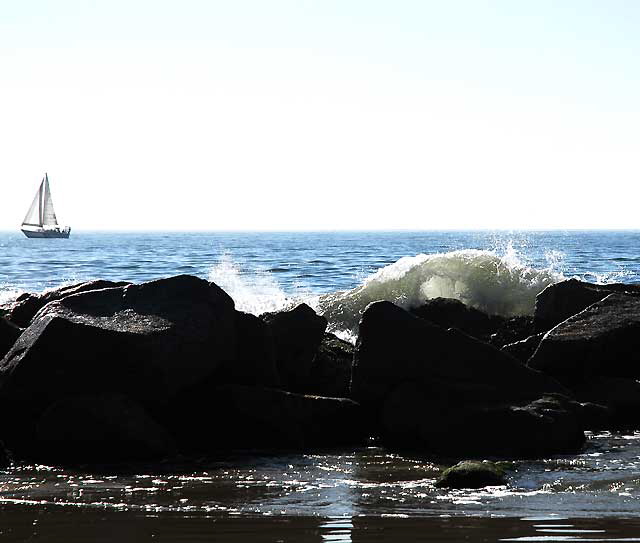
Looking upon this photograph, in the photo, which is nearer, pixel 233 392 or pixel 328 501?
pixel 328 501

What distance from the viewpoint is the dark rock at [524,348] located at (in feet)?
39.6

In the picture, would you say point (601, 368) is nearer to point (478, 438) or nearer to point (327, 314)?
point (478, 438)

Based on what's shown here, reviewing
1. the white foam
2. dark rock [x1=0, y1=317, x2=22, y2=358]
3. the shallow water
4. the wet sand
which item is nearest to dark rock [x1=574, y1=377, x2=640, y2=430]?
the shallow water

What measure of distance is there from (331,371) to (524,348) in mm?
2483

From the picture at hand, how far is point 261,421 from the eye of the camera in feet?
29.9

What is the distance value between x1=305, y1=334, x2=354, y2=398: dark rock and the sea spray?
11.6 feet

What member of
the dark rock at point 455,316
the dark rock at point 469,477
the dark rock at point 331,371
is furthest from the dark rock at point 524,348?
the dark rock at point 469,477

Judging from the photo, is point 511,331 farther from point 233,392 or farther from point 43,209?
point 43,209

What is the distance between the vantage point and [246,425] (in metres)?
9.12

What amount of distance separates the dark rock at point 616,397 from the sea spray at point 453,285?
4.88 metres

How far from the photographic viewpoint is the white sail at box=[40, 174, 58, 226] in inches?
4208

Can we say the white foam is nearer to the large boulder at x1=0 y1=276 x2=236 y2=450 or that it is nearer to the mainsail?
the large boulder at x1=0 y1=276 x2=236 y2=450

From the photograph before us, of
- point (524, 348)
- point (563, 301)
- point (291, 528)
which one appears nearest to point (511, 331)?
point (563, 301)

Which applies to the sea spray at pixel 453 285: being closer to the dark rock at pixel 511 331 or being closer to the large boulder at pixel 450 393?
the dark rock at pixel 511 331
